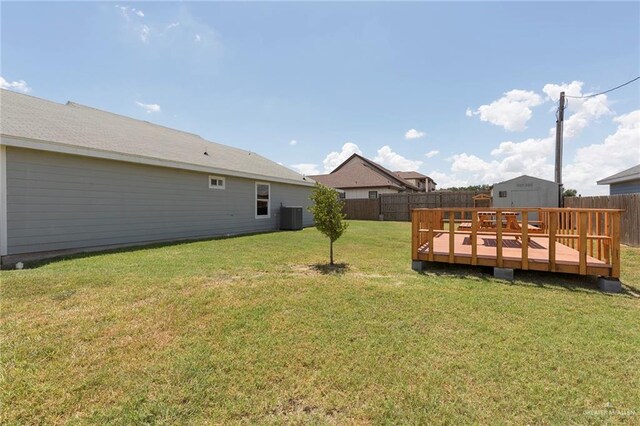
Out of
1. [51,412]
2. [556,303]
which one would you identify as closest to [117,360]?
[51,412]

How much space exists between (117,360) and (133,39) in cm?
1028

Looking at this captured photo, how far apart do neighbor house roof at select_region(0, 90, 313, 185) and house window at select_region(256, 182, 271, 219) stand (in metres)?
0.52

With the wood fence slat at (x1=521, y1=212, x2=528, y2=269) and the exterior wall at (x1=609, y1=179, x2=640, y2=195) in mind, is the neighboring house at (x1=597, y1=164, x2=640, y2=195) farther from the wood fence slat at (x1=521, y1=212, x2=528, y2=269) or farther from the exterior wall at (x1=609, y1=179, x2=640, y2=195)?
the wood fence slat at (x1=521, y1=212, x2=528, y2=269)

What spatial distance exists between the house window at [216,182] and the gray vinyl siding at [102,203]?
193 millimetres

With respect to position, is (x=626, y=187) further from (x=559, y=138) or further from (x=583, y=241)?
(x=583, y=241)

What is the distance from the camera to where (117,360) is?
2402 millimetres

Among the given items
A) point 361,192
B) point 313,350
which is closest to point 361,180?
point 361,192

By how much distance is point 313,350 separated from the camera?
258 centimetres

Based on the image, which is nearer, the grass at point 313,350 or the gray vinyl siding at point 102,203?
the grass at point 313,350

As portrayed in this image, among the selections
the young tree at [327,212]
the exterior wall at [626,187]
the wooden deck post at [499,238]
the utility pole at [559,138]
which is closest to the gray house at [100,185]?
Answer: the young tree at [327,212]

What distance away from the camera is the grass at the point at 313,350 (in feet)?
6.17

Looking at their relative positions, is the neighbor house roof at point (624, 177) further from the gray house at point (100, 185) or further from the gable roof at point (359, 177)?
the gray house at point (100, 185)

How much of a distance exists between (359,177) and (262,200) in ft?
54.1

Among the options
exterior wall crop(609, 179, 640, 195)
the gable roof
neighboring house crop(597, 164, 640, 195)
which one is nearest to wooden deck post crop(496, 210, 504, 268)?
neighboring house crop(597, 164, 640, 195)
